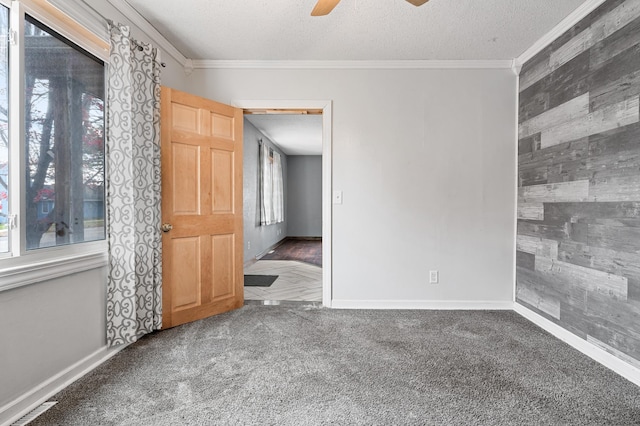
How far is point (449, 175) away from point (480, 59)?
116cm

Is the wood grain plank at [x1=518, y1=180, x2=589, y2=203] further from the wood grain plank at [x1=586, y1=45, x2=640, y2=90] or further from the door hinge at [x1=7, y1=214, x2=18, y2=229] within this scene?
the door hinge at [x1=7, y1=214, x2=18, y2=229]

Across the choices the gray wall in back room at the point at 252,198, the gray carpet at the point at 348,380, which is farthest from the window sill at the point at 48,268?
the gray wall in back room at the point at 252,198

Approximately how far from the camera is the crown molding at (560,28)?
2152 millimetres

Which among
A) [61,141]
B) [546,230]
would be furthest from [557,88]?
[61,141]

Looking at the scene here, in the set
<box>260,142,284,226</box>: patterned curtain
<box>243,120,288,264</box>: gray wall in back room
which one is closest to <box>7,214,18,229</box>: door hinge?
<box>243,120,288,264</box>: gray wall in back room

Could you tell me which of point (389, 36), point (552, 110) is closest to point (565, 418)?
point (552, 110)

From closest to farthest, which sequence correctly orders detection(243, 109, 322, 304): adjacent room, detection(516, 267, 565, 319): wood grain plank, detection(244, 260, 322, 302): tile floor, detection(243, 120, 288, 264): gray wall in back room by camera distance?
detection(516, 267, 565, 319): wood grain plank → detection(244, 260, 322, 302): tile floor → detection(243, 109, 322, 304): adjacent room → detection(243, 120, 288, 264): gray wall in back room

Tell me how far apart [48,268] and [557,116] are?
12.0 feet

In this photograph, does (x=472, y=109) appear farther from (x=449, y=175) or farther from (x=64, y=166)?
(x=64, y=166)

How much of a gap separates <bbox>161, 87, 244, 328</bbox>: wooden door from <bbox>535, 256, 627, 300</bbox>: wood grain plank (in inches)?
108

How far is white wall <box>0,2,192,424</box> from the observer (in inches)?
59.8

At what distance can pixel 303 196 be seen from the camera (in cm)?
916

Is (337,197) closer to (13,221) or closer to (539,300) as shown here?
(539,300)

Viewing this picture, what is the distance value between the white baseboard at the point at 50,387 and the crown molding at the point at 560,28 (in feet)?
13.4
